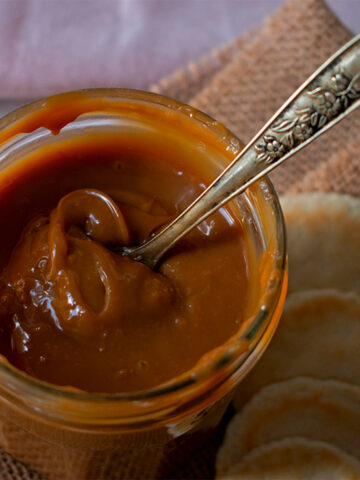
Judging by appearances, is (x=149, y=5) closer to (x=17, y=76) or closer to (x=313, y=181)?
(x=17, y=76)

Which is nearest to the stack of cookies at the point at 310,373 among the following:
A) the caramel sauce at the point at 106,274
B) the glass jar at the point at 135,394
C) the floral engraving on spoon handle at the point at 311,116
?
the glass jar at the point at 135,394

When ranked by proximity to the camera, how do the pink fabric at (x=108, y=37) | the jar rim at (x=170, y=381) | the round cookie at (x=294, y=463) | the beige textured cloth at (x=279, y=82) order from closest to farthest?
the jar rim at (x=170, y=381) → the round cookie at (x=294, y=463) → the beige textured cloth at (x=279, y=82) → the pink fabric at (x=108, y=37)

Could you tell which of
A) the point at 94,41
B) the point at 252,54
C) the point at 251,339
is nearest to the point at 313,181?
the point at 252,54

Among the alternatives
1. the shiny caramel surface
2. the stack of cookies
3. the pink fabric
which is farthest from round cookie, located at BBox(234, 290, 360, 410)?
the pink fabric

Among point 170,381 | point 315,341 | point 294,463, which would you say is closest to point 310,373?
point 315,341

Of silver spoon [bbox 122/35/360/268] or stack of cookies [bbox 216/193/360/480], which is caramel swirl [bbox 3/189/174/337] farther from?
stack of cookies [bbox 216/193/360/480]

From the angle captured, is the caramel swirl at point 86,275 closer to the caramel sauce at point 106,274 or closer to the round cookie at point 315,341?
the caramel sauce at point 106,274

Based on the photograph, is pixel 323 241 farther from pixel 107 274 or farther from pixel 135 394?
pixel 135 394
